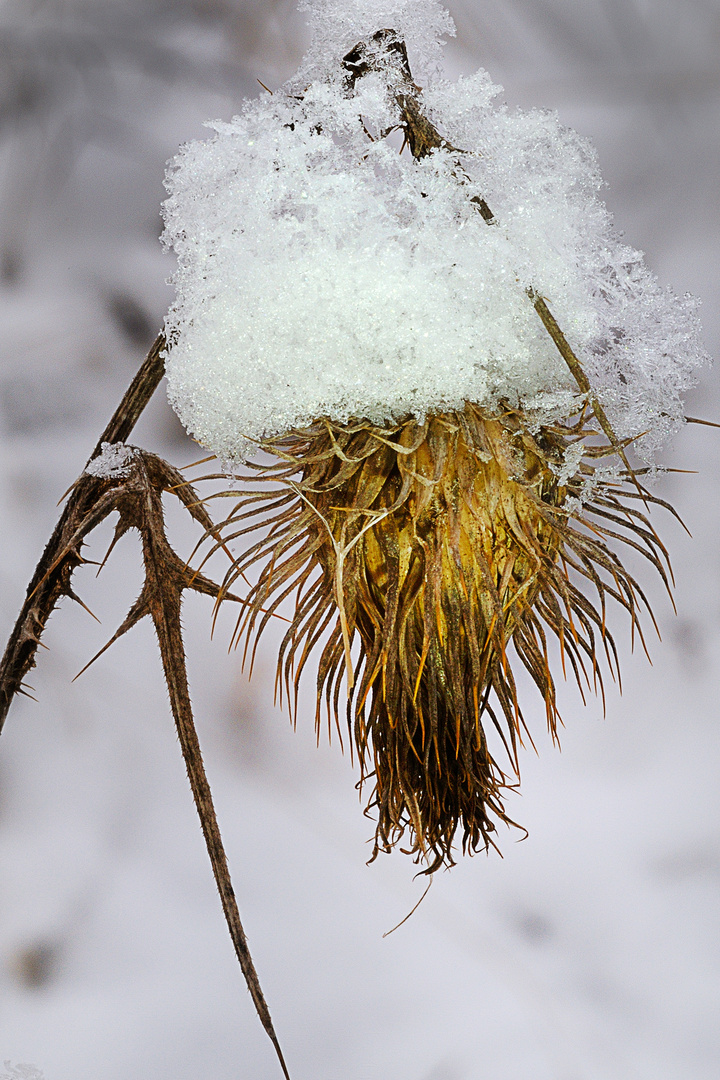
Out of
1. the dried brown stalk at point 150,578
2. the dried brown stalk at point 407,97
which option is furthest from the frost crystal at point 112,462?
the dried brown stalk at point 407,97

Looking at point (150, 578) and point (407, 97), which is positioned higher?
point (407, 97)

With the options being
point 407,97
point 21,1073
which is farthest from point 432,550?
point 21,1073

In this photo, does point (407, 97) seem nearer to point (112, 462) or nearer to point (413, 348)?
point (413, 348)

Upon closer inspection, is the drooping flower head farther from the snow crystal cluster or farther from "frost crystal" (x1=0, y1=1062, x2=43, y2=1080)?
"frost crystal" (x1=0, y1=1062, x2=43, y2=1080)

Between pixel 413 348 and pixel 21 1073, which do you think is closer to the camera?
pixel 413 348

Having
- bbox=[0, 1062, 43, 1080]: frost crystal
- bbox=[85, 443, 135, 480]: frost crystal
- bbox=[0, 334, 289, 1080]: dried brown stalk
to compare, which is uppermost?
bbox=[85, 443, 135, 480]: frost crystal

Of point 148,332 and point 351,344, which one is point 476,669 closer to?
point 351,344

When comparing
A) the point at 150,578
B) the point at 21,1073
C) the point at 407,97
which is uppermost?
the point at 407,97

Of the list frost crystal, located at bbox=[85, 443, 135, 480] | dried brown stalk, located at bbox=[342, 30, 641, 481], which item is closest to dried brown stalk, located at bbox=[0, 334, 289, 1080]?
frost crystal, located at bbox=[85, 443, 135, 480]
